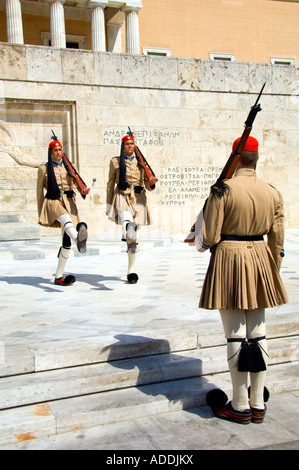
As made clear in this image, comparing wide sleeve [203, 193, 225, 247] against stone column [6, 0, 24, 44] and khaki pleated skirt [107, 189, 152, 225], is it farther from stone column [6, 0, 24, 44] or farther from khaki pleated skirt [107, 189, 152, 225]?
stone column [6, 0, 24, 44]

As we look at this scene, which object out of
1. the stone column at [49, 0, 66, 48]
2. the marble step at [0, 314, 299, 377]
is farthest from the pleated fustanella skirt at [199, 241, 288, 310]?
the stone column at [49, 0, 66, 48]

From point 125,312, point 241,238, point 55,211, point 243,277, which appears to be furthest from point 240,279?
point 55,211

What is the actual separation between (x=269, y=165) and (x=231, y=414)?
1234 cm

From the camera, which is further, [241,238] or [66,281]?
[66,281]

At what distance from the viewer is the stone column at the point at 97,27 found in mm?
28062

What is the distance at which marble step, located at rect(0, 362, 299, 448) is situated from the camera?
2.95 m

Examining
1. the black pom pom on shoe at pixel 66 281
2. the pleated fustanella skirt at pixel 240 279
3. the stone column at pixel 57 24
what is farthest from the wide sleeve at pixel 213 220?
the stone column at pixel 57 24

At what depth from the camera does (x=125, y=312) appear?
16.4 feet

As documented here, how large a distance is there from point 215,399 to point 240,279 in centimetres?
80

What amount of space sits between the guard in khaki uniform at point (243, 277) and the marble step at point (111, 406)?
0.36 metres

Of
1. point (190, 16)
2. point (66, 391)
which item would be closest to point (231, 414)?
point (66, 391)

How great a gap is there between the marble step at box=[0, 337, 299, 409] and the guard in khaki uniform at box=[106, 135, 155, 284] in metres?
2.91

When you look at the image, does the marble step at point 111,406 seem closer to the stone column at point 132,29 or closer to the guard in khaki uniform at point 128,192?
the guard in khaki uniform at point 128,192

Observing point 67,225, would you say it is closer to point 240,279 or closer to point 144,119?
point 240,279
